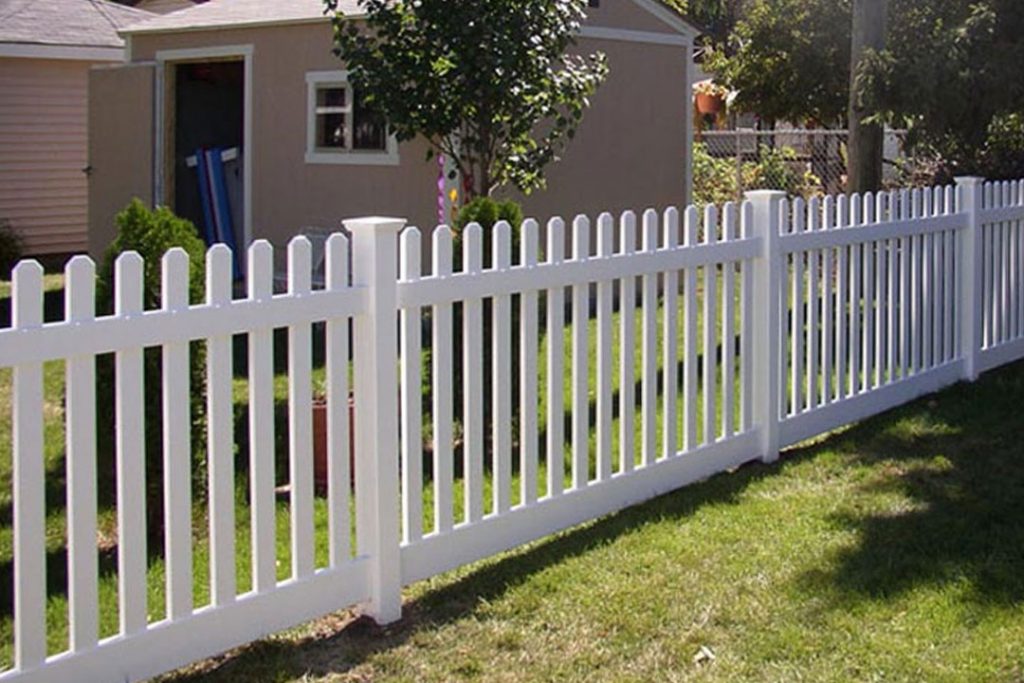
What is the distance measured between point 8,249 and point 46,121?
2.49 m

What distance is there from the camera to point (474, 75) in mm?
12102

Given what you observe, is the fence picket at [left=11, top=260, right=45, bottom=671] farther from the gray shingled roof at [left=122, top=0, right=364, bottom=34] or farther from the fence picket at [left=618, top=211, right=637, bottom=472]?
the gray shingled roof at [left=122, top=0, right=364, bottom=34]

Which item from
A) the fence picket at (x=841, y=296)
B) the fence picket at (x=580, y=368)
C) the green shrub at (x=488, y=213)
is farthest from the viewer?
the fence picket at (x=841, y=296)

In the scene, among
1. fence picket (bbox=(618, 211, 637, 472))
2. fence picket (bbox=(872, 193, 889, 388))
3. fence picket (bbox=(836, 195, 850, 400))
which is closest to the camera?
fence picket (bbox=(618, 211, 637, 472))

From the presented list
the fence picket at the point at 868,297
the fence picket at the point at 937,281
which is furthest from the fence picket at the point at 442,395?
the fence picket at the point at 937,281

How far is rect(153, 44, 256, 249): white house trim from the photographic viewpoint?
15.4 m

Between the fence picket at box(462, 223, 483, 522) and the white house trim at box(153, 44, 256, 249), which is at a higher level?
the white house trim at box(153, 44, 256, 249)

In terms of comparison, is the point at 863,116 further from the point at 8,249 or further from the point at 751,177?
the point at 8,249

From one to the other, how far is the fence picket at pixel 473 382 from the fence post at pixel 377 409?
0.40 metres

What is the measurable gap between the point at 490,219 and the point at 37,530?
3591mm

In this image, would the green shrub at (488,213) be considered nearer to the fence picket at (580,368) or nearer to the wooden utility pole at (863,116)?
the fence picket at (580,368)

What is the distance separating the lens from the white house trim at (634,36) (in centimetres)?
1475

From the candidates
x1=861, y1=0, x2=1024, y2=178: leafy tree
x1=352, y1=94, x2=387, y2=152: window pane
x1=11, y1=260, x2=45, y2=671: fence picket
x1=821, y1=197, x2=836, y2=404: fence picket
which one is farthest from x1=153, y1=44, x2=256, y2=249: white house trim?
x1=11, y1=260, x2=45, y2=671: fence picket

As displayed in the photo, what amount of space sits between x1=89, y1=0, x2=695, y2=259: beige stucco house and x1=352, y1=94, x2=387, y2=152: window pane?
16 mm
